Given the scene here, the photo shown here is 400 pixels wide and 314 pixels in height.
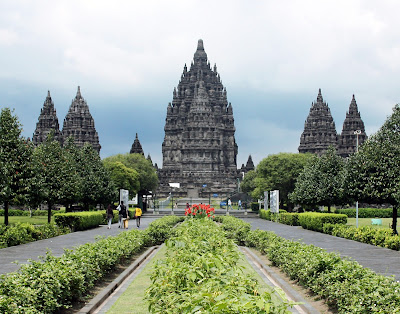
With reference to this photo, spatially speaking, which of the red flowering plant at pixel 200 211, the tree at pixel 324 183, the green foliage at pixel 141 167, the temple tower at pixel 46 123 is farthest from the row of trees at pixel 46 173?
the temple tower at pixel 46 123

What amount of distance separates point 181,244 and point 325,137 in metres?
133

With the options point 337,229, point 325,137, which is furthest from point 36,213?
point 325,137

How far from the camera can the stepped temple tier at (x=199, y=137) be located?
146 meters

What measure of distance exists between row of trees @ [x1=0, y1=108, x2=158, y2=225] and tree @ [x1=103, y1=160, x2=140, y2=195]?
21910 mm

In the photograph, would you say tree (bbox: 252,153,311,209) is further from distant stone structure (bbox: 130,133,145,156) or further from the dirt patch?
distant stone structure (bbox: 130,133,145,156)

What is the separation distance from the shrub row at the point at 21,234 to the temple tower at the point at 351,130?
11253 centimetres

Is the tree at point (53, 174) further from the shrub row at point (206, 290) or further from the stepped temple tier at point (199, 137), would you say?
the stepped temple tier at point (199, 137)

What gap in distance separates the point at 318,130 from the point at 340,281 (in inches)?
5289

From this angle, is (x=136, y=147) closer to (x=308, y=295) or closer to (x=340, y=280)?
(x=308, y=295)

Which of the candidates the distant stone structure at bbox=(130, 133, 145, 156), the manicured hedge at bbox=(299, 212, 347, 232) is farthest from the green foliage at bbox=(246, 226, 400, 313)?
the distant stone structure at bbox=(130, 133, 145, 156)

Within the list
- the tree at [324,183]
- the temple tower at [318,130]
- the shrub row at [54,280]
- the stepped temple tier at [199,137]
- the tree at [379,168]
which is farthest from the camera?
the stepped temple tier at [199,137]

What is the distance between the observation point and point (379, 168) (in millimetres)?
30906

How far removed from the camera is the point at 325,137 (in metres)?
141

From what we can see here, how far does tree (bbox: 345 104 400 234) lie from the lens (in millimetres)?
30516
